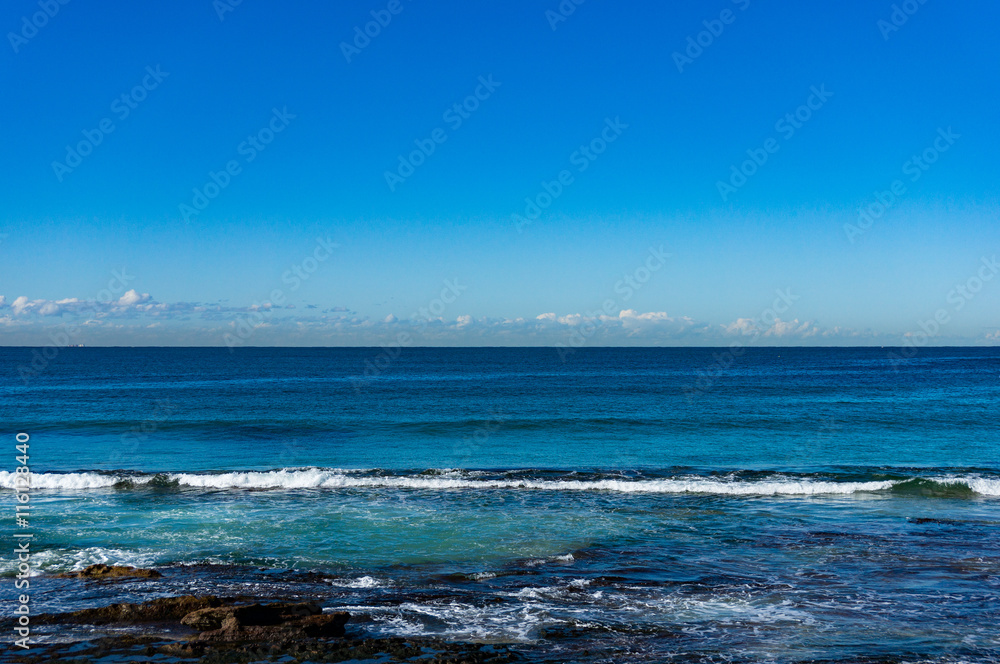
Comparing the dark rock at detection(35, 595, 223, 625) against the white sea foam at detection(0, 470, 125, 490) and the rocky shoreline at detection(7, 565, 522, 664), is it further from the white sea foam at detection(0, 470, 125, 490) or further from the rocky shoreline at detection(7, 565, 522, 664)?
the white sea foam at detection(0, 470, 125, 490)

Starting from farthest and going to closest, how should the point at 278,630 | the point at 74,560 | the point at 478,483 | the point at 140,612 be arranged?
the point at 478,483 < the point at 74,560 < the point at 140,612 < the point at 278,630

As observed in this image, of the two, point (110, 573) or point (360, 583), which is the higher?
point (110, 573)

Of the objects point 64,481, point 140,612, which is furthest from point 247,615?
point 64,481

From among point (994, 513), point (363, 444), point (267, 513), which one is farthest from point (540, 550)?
point (363, 444)

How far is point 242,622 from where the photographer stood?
10.9 m

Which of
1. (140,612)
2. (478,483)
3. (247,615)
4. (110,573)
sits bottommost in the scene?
(478,483)

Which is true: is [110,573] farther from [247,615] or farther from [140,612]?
[247,615]

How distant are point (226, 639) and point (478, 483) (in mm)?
15074

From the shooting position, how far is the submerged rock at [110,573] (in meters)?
14.0

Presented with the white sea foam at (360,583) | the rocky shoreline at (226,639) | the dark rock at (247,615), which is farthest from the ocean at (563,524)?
the dark rock at (247,615)

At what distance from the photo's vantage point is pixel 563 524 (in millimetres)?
18828

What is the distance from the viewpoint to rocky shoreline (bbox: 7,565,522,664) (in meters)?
9.94

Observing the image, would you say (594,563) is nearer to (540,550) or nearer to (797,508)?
(540,550)

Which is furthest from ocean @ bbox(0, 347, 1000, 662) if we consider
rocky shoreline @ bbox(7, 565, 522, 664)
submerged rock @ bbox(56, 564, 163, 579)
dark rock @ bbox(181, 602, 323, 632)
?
dark rock @ bbox(181, 602, 323, 632)
